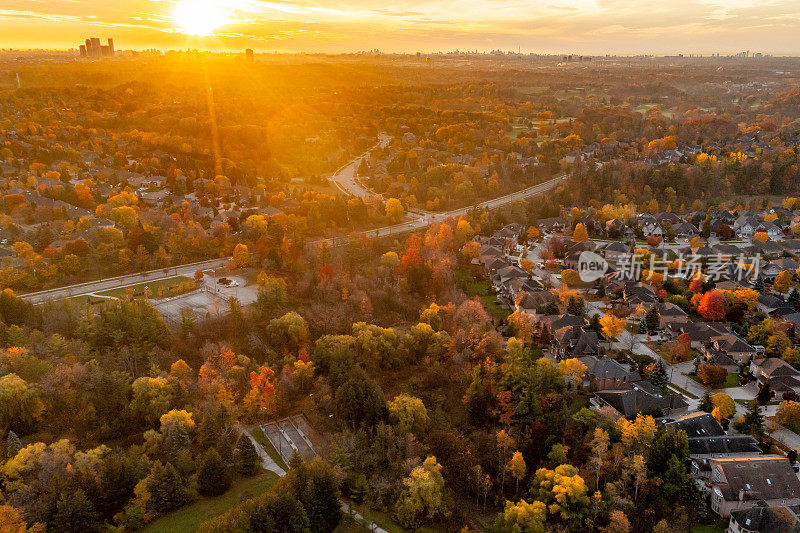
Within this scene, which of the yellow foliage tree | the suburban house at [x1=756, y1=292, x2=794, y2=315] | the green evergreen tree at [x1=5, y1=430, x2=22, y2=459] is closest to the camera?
the green evergreen tree at [x1=5, y1=430, x2=22, y2=459]

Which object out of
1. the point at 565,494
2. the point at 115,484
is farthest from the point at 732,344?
the point at 115,484

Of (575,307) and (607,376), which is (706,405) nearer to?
(607,376)

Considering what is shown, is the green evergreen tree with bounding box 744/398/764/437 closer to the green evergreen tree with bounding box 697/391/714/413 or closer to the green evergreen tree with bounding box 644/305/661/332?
the green evergreen tree with bounding box 697/391/714/413

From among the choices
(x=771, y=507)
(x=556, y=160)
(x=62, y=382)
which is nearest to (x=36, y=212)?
(x=62, y=382)

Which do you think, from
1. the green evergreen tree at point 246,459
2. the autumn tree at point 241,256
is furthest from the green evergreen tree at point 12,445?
the autumn tree at point 241,256

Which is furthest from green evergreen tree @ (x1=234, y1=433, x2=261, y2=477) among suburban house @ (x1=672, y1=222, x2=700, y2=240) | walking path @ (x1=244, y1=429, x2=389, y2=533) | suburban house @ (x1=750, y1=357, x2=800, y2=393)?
suburban house @ (x1=672, y1=222, x2=700, y2=240)
